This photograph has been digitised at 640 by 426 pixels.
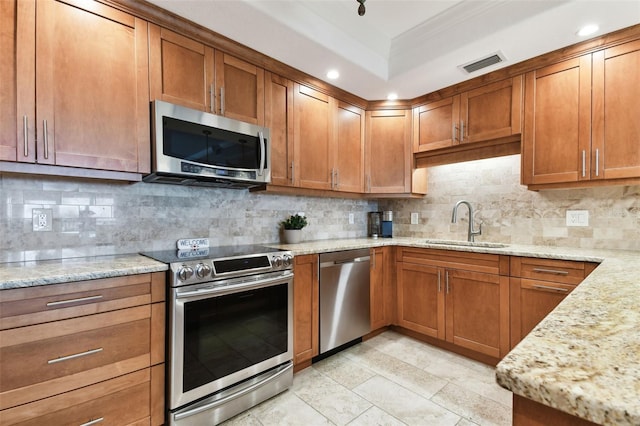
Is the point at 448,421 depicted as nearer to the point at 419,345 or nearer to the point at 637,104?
the point at 419,345

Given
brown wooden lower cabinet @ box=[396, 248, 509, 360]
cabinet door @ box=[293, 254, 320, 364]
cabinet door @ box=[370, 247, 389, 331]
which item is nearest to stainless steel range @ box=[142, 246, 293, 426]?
cabinet door @ box=[293, 254, 320, 364]

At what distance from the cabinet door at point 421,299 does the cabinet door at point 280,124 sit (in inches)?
56.4

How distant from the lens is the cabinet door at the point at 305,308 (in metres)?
2.23

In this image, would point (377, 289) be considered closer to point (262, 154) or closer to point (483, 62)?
point (262, 154)

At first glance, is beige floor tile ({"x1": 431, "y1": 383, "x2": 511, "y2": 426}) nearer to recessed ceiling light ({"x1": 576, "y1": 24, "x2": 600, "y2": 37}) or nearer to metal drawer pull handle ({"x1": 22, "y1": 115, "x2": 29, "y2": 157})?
recessed ceiling light ({"x1": 576, "y1": 24, "x2": 600, "y2": 37})

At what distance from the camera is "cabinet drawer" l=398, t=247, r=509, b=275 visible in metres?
2.32

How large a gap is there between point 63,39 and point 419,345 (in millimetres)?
3318

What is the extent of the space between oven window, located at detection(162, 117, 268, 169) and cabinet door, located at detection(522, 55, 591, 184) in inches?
85.9

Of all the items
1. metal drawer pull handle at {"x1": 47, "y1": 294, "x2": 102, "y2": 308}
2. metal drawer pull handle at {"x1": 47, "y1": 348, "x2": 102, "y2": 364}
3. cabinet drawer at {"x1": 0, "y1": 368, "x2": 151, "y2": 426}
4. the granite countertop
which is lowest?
cabinet drawer at {"x1": 0, "y1": 368, "x2": 151, "y2": 426}

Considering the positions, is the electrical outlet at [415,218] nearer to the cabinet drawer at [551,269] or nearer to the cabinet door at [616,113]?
the cabinet drawer at [551,269]

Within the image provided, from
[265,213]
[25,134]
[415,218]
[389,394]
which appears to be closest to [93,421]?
[25,134]

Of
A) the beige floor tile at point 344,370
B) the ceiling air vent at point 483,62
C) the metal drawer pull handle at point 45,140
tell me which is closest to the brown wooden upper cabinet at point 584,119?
the ceiling air vent at point 483,62

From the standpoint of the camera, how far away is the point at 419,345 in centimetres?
276

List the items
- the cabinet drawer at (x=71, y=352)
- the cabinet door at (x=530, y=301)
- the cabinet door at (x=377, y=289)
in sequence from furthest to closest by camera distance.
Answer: the cabinet door at (x=377, y=289), the cabinet door at (x=530, y=301), the cabinet drawer at (x=71, y=352)
